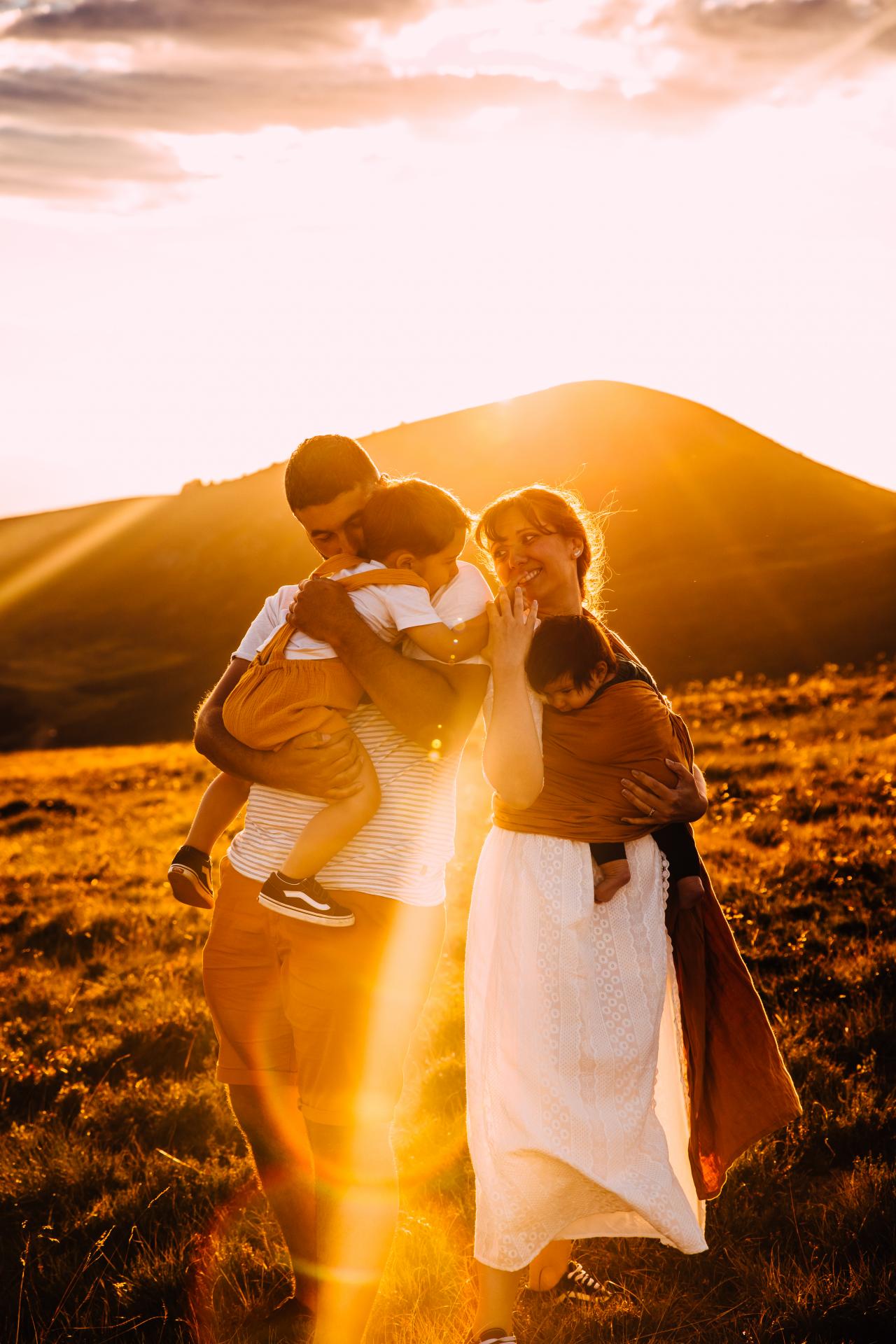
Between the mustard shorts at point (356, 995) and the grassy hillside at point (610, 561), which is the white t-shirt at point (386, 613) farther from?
the grassy hillside at point (610, 561)

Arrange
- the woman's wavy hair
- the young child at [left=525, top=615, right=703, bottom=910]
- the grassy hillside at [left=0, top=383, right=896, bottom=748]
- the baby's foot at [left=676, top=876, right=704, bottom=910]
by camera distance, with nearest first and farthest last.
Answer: the young child at [left=525, top=615, right=703, bottom=910], the woman's wavy hair, the baby's foot at [left=676, top=876, right=704, bottom=910], the grassy hillside at [left=0, top=383, right=896, bottom=748]

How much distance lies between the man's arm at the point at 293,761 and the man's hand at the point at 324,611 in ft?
0.98

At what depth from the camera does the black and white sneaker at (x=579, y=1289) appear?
3.47m

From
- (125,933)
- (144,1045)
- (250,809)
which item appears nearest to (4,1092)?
(144,1045)

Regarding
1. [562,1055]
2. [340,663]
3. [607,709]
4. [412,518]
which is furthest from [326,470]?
[562,1055]

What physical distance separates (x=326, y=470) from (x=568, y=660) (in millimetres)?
948

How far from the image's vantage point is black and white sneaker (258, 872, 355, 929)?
9.18 feet

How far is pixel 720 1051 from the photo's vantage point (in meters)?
3.52

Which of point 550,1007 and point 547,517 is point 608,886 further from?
point 547,517

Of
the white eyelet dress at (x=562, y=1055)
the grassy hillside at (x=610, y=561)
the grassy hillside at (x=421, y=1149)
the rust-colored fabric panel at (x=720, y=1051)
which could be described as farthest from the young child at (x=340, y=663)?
the grassy hillside at (x=610, y=561)

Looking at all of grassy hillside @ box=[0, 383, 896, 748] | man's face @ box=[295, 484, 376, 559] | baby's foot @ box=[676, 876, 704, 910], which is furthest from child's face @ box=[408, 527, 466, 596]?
grassy hillside @ box=[0, 383, 896, 748]

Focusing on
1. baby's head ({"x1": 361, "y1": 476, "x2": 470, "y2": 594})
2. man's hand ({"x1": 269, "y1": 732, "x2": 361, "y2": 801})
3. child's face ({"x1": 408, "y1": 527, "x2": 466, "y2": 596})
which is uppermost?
baby's head ({"x1": 361, "y1": 476, "x2": 470, "y2": 594})

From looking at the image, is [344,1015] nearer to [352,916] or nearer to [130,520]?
[352,916]

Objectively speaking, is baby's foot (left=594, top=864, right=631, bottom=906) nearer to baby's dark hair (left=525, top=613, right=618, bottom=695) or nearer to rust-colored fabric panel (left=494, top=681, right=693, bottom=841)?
rust-colored fabric panel (left=494, top=681, right=693, bottom=841)
